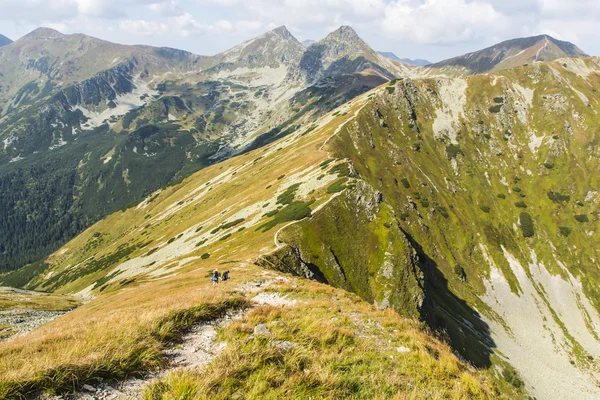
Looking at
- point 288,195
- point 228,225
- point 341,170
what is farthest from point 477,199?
point 228,225

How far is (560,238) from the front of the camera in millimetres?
141625

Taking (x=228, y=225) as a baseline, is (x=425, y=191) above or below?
below

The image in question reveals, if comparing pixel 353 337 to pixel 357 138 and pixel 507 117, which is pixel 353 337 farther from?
pixel 507 117

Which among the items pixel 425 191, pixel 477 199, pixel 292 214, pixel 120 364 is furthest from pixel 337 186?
pixel 477 199

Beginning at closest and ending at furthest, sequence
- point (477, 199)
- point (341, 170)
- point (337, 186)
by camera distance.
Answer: point (337, 186)
point (341, 170)
point (477, 199)

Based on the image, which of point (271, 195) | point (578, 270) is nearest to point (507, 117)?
point (578, 270)

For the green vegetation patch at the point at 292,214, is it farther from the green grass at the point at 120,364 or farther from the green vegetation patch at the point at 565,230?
the green vegetation patch at the point at 565,230

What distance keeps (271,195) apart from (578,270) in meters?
137

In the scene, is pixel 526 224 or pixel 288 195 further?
pixel 526 224

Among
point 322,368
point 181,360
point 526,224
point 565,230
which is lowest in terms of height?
point 565,230

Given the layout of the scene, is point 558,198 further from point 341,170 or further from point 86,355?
point 86,355

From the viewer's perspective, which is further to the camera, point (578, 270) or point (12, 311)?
point (578, 270)

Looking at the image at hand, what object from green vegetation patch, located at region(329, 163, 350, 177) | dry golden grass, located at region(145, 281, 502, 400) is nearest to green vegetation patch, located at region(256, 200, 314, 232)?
green vegetation patch, located at region(329, 163, 350, 177)

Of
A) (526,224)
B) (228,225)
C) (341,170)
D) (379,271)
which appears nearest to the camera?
(379,271)
